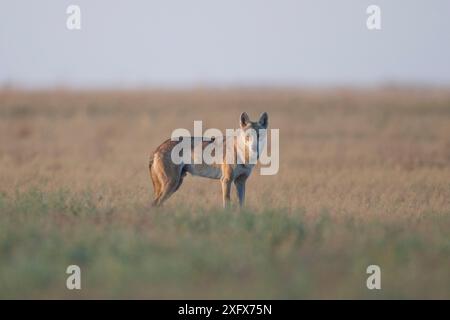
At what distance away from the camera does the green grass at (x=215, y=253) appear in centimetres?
862

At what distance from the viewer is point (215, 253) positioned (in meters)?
9.48

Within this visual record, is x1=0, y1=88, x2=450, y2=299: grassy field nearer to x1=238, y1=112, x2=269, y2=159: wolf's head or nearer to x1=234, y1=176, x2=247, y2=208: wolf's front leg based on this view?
x1=234, y1=176, x2=247, y2=208: wolf's front leg

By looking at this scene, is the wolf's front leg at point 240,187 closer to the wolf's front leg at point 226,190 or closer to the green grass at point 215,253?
the wolf's front leg at point 226,190

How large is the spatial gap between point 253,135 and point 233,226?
293cm

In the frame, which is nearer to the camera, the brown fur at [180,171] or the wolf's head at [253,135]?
the wolf's head at [253,135]

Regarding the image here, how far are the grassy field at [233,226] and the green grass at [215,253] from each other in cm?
2

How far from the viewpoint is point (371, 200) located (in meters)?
15.0

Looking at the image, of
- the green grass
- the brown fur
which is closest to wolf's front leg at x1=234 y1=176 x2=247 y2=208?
the brown fur

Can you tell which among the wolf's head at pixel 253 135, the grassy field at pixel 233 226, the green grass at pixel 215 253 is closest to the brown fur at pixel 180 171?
the wolf's head at pixel 253 135

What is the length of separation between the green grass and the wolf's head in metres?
1.63

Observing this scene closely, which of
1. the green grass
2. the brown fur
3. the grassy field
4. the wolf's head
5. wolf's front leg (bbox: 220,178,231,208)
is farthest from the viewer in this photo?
the brown fur

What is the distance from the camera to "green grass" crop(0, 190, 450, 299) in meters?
8.62

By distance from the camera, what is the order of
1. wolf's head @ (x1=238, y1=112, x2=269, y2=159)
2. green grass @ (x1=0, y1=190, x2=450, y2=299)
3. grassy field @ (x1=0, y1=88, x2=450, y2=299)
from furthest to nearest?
wolf's head @ (x1=238, y1=112, x2=269, y2=159), grassy field @ (x1=0, y1=88, x2=450, y2=299), green grass @ (x1=0, y1=190, x2=450, y2=299)

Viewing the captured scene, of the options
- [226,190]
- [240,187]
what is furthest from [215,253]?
[240,187]
